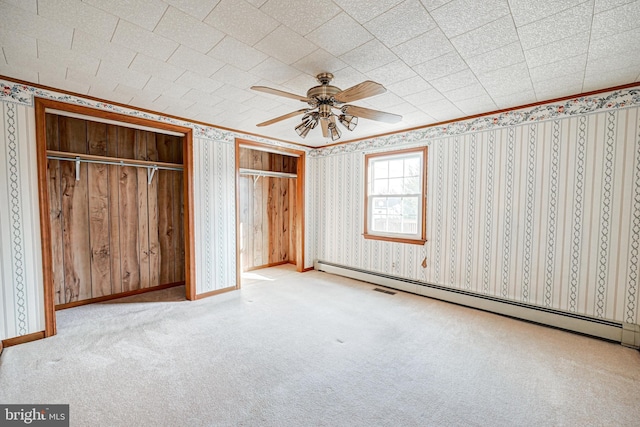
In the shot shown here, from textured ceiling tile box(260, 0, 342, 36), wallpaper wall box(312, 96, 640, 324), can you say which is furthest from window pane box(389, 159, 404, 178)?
textured ceiling tile box(260, 0, 342, 36)

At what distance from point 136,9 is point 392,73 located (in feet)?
5.96

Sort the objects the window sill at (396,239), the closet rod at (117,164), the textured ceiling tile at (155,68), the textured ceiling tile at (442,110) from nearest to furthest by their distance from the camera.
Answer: the textured ceiling tile at (155,68) → the textured ceiling tile at (442,110) → the closet rod at (117,164) → the window sill at (396,239)

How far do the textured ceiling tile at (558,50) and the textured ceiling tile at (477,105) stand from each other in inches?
28.3

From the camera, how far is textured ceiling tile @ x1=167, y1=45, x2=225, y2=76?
2.06 m

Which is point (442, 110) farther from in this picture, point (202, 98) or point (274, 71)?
point (202, 98)

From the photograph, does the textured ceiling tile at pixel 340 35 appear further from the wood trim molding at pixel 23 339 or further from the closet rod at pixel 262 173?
the wood trim molding at pixel 23 339

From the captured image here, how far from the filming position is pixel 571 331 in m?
2.90

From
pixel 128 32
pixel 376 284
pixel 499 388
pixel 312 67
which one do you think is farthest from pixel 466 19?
pixel 376 284

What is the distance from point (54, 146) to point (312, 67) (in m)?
3.36

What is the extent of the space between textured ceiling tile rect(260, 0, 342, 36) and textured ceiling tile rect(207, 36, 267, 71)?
1.34ft

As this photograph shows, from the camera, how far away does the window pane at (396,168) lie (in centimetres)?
432

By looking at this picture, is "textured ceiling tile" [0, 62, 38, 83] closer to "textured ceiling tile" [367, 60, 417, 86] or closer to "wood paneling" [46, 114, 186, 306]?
"wood paneling" [46, 114, 186, 306]

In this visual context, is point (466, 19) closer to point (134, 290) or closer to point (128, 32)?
point (128, 32)

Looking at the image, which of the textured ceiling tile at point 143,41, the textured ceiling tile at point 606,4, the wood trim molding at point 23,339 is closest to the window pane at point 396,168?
the textured ceiling tile at point 606,4
